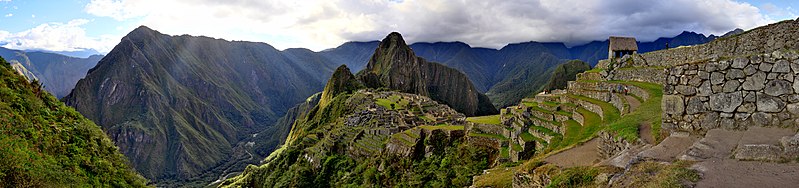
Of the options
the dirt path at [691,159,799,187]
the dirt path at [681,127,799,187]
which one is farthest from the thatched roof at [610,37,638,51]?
the dirt path at [691,159,799,187]

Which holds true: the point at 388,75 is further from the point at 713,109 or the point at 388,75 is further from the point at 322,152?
the point at 713,109

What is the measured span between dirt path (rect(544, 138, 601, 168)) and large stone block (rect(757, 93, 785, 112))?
4451 mm

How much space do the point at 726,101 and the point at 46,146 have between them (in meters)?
23.1

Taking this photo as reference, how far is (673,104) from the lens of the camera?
8867mm

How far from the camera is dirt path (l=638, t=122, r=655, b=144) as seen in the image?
10538mm

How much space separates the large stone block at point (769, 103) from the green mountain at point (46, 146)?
18910mm

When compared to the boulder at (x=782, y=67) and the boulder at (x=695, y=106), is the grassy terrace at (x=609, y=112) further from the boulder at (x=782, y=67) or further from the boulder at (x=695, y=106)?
the boulder at (x=782, y=67)

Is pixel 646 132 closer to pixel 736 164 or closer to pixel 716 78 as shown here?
pixel 716 78

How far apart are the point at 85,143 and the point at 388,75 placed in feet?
511

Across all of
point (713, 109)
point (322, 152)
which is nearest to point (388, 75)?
point (322, 152)

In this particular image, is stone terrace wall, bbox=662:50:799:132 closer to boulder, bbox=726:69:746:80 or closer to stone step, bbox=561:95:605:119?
boulder, bbox=726:69:746:80

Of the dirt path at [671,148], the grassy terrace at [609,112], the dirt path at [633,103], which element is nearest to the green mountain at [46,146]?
the dirt path at [671,148]

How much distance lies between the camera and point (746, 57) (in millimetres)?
7730

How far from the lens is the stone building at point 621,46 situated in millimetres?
36188
